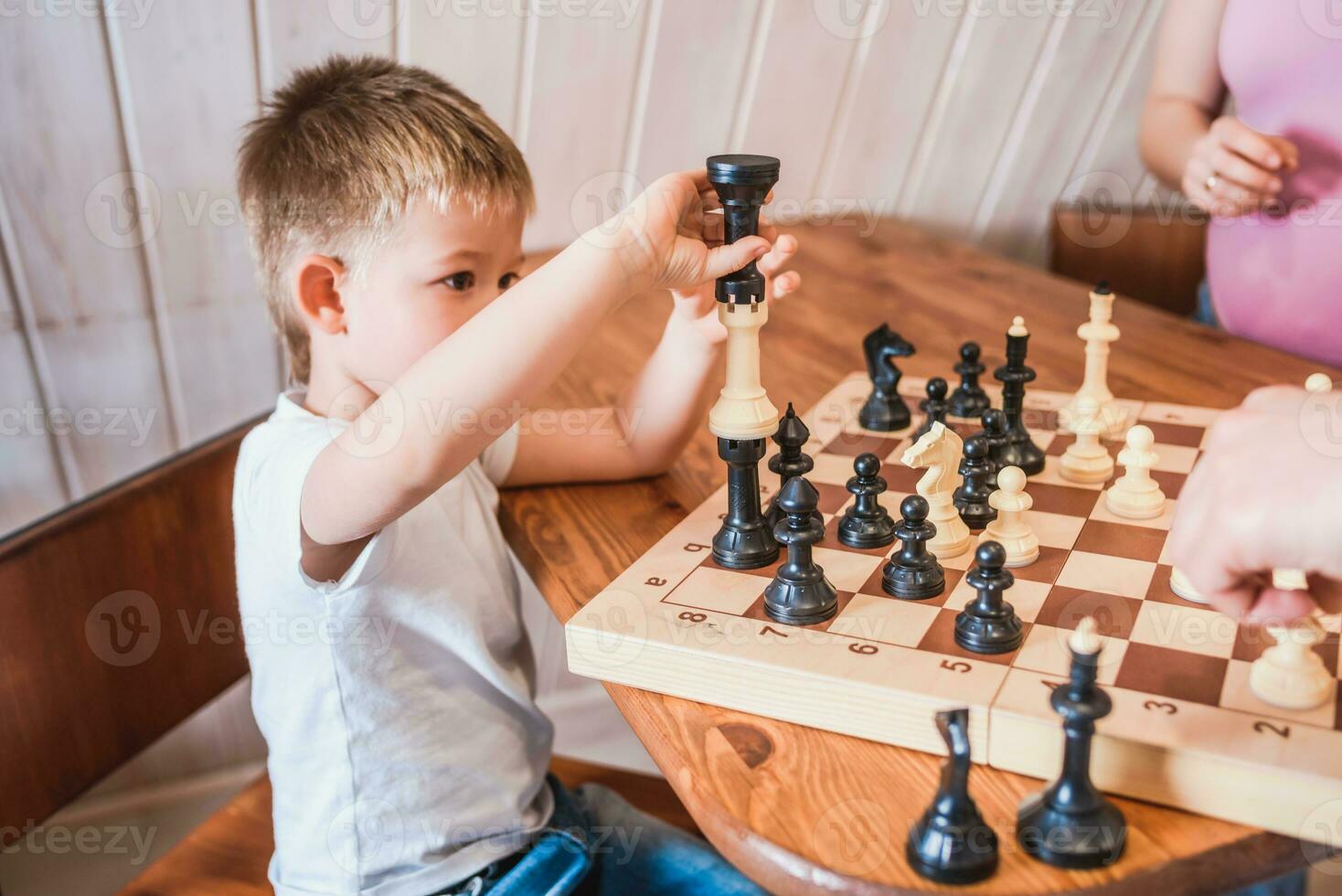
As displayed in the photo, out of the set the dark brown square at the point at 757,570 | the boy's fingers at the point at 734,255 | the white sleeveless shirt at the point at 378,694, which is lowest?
the white sleeveless shirt at the point at 378,694

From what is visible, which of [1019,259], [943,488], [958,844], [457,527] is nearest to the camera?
[958,844]

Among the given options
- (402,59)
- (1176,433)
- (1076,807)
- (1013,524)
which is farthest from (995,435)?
(402,59)

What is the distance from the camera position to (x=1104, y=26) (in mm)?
2422

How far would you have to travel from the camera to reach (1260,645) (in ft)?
3.05

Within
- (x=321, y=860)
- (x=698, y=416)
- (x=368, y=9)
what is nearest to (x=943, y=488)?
(x=698, y=416)

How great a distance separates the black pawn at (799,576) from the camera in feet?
3.27

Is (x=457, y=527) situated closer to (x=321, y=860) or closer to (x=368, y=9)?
(x=321, y=860)

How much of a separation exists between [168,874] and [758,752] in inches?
34.1

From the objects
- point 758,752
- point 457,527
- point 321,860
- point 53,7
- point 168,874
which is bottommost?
point 168,874

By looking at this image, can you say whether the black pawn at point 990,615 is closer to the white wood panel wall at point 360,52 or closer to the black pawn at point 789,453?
the black pawn at point 789,453

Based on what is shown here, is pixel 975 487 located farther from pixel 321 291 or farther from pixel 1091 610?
pixel 321 291

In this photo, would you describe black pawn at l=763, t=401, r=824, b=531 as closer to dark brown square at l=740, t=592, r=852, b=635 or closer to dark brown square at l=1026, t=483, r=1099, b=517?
dark brown square at l=740, t=592, r=852, b=635

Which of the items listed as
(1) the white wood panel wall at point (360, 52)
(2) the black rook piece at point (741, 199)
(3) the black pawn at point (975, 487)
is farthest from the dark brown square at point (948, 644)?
(1) the white wood panel wall at point (360, 52)

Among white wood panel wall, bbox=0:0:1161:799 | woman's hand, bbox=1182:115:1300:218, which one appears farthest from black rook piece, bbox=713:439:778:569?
white wood panel wall, bbox=0:0:1161:799
